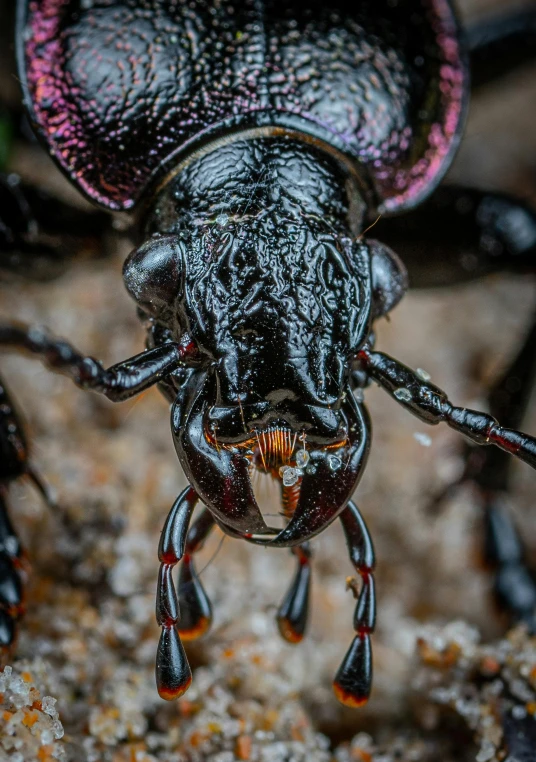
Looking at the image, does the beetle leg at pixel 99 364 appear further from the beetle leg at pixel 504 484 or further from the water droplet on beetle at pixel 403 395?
the beetle leg at pixel 504 484

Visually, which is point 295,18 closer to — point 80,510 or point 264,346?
point 264,346

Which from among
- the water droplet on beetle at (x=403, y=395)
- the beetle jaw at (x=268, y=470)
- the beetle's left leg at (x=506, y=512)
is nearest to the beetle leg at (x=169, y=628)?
the beetle jaw at (x=268, y=470)

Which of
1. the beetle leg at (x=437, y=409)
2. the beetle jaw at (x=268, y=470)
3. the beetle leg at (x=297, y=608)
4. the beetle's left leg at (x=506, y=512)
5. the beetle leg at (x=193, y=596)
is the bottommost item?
the beetle's left leg at (x=506, y=512)

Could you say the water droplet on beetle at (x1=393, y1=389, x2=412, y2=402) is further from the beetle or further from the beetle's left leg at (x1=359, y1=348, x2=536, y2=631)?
the beetle's left leg at (x1=359, y1=348, x2=536, y2=631)

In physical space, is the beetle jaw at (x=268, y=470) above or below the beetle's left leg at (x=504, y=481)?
above

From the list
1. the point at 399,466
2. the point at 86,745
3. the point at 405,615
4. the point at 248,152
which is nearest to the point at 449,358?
the point at 399,466

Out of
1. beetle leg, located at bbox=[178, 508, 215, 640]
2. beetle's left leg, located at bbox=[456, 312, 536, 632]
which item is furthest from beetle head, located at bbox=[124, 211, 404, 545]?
beetle's left leg, located at bbox=[456, 312, 536, 632]
